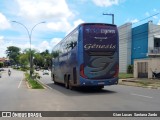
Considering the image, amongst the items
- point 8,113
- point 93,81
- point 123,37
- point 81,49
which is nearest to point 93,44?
point 81,49

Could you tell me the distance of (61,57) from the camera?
2866cm

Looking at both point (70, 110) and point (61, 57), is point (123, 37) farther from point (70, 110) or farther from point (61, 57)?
point (70, 110)

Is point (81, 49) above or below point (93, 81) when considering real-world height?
above

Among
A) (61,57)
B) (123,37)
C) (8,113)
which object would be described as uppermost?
(123,37)

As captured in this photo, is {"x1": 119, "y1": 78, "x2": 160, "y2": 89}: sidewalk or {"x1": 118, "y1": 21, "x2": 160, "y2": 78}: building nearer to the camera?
{"x1": 119, "y1": 78, "x2": 160, "y2": 89}: sidewalk

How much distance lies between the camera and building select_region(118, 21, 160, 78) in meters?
46.1

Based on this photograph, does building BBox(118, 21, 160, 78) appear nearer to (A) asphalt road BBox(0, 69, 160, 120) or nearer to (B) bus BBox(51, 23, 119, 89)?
(B) bus BBox(51, 23, 119, 89)

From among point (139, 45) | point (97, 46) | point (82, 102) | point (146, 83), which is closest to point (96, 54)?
point (97, 46)

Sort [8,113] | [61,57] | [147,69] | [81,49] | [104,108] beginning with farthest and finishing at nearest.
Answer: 1. [147,69]
2. [61,57]
3. [81,49]
4. [104,108]
5. [8,113]

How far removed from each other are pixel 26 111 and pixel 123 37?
2128 inches

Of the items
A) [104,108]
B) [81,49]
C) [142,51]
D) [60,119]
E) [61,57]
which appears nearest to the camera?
[60,119]

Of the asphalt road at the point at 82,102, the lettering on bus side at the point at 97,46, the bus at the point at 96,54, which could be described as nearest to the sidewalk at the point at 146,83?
the bus at the point at 96,54

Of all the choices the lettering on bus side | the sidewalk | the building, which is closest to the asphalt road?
the lettering on bus side

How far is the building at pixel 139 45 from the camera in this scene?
46094 millimetres
